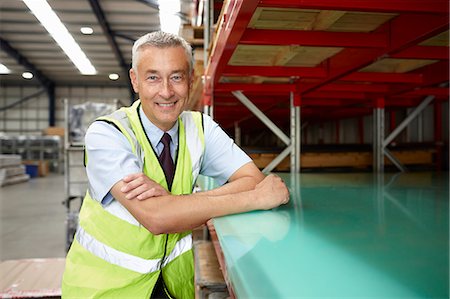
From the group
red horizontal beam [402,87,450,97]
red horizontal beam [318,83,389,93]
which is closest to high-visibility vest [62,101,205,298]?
red horizontal beam [318,83,389,93]

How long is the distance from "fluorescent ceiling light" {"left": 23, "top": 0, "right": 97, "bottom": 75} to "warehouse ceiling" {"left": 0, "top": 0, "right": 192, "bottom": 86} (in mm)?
240

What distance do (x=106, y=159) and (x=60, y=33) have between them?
16676 millimetres

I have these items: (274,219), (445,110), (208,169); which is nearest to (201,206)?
(274,219)

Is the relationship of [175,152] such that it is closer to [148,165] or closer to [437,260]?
[148,165]

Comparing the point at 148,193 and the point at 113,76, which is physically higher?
the point at 113,76

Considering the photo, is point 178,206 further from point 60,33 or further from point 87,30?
point 60,33

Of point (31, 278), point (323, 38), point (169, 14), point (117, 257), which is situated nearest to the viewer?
point (117, 257)

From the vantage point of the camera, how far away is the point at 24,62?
20.7 metres

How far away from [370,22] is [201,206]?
1945 millimetres

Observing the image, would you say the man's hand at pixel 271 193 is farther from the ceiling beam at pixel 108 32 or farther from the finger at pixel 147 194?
the ceiling beam at pixel 108 32

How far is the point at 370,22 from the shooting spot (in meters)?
2.76

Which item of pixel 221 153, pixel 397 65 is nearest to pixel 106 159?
pixel 221 153

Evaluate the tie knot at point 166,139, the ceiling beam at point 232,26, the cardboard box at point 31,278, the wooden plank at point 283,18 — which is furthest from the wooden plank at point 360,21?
the cardboard box at point 31,278

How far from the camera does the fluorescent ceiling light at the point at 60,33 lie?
13263 millimetres
